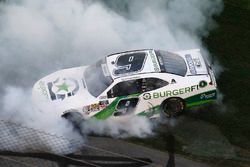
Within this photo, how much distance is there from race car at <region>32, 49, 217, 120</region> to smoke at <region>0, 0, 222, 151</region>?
1.81 m

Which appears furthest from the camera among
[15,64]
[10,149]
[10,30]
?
[10,30]

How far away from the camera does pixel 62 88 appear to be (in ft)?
36.1

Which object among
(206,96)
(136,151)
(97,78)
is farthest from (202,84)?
(97,78)

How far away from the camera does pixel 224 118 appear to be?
36.9 feet

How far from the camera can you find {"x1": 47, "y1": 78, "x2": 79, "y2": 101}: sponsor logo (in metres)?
10.8

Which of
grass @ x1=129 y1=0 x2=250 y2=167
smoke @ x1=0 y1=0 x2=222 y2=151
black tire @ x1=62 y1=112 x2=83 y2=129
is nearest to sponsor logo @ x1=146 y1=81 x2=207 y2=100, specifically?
grass @ x1=129 y1=0 x2=250 y2=167

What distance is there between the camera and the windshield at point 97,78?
10.8 m

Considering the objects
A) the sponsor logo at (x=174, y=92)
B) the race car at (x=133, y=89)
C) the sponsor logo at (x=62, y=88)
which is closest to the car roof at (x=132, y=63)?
the race car at (x=133, y=89)

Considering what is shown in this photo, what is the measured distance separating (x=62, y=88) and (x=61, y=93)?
170 mm

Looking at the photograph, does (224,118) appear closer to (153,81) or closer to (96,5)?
(153,81)

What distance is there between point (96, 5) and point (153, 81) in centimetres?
482

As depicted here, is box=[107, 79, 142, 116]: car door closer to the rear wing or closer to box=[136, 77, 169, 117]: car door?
box=[136, 77, 169, 117]: car door

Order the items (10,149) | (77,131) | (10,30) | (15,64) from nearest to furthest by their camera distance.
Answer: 1. (10,149)
2. (77,131)
3. (15,64)
4. (10,30)

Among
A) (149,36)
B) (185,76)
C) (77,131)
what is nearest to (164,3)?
(149,36)
